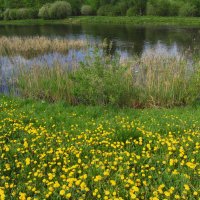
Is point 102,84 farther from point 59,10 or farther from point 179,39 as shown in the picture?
point 59,10

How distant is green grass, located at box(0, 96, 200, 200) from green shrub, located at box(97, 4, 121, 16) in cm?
7309

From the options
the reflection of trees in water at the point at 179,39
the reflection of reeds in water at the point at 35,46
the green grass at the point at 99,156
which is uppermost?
the reflection of reeds in water at the point at 35,46

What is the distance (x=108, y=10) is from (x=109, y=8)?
0.93 m

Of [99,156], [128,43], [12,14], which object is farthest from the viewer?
[12,14]

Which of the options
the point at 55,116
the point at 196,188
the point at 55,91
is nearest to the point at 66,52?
the point at 55,91

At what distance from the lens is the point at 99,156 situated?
5.43 metres

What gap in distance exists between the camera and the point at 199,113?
8242 millimetres

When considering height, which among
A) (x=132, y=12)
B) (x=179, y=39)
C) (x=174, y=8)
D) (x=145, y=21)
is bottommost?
(x=179, y=39)

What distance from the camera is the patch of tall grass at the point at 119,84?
30.9 ft

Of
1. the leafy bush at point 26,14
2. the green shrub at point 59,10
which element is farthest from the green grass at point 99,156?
the leafy bush at point 26,14

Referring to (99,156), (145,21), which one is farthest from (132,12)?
(99,156)

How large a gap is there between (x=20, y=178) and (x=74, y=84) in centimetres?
607

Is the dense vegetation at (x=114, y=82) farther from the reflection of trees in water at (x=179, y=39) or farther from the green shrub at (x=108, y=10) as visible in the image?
the green shrub at (x=108, y=10)

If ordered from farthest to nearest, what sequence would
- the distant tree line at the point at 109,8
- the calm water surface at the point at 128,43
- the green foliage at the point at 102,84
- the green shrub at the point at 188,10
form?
the distant tree line at the point at 109,8 → the green shrub at the point at 188,10 → the calm water surface at the point at 128,43 → the green foliage at the point at 102,84
